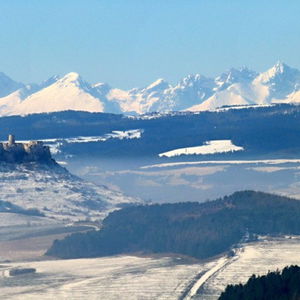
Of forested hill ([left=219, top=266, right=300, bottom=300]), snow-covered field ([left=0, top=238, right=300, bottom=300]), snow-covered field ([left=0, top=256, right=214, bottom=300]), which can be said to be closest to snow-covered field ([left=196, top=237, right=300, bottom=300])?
snow-covered field ([left=0, top=238, right=300, bottom=300])

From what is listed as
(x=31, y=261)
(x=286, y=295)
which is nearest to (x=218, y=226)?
(x=31, y=261)

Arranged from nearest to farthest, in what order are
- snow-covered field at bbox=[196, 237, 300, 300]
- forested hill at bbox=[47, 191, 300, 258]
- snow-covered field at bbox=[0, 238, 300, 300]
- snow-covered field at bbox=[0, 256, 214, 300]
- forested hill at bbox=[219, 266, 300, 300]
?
1. forested hill at bbox=[219, 266, 300, 300]
2. snow-covered field at bbox=[0, 256, 214, 300]
3. snow-covered field at bbox=[0, 238, 300, 300]
4. snow-covered field at bbox=[196, 237, 300, 300]
5. forested hill at bbox=[47, 191, 300, 258]

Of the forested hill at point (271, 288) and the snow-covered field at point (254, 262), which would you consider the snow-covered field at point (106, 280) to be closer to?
the snow-covered field at point (254, 262)

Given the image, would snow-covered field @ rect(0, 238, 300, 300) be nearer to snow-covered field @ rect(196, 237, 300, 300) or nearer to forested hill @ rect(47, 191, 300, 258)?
snow-covered field @ rect(196, 237, 300, 300)

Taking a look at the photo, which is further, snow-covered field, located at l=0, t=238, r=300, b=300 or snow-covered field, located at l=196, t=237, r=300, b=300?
snow-covered field, located at l=196, t=237, r=300, b=300

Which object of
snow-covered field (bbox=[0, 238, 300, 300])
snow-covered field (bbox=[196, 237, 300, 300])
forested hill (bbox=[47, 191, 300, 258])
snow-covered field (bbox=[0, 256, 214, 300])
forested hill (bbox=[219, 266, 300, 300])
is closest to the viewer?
forested hill (bbox=[219, 266, 300, 300])

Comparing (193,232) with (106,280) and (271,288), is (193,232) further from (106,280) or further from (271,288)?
(271,288)

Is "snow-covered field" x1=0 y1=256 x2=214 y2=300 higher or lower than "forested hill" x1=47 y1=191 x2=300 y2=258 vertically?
lower
